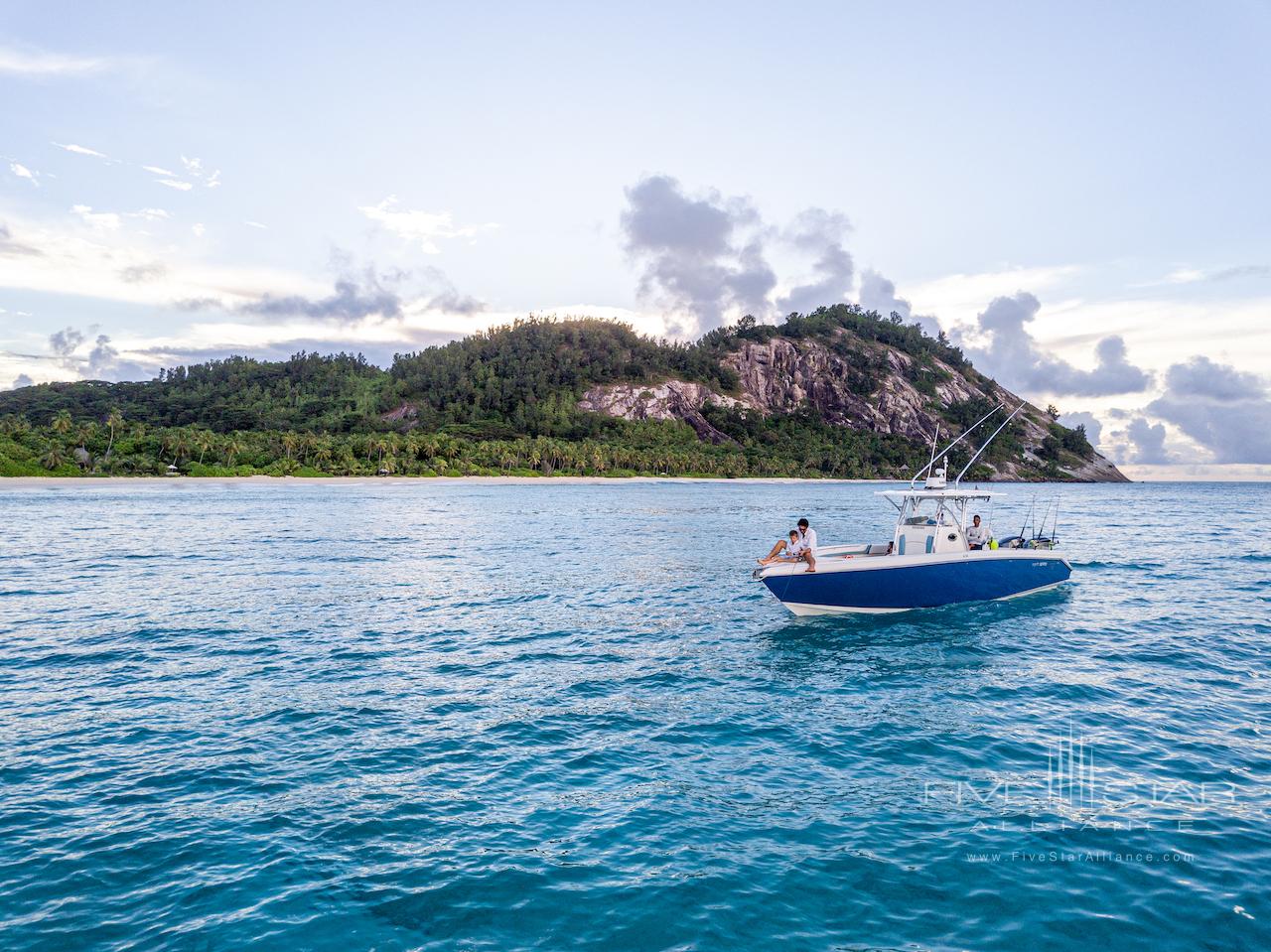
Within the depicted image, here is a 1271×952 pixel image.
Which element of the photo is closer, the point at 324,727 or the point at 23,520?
the point at 324,727

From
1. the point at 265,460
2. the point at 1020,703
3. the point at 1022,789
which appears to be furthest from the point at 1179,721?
the point at 265,460

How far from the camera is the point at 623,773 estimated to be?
12953 millimetres

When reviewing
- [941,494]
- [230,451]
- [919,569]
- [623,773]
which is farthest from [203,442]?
[623,773]

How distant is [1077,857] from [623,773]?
23.2 ft

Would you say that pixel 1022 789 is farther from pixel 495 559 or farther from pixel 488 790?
pixel 495 559

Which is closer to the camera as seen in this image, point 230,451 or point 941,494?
point 941,494

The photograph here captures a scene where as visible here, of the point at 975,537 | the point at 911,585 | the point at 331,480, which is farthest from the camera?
the point at 331,480

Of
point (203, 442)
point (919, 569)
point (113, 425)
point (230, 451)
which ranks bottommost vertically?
point (919, 569)

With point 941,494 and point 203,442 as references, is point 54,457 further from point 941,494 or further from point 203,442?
→ point 941,494

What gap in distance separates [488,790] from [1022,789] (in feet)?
30.3

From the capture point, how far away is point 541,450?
18300 cm

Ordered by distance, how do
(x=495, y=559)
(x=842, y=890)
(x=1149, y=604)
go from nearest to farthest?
(x=842, y=890) < (x=1149, y=604) < (x=495, y=559)

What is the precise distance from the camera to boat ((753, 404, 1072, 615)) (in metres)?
25.1

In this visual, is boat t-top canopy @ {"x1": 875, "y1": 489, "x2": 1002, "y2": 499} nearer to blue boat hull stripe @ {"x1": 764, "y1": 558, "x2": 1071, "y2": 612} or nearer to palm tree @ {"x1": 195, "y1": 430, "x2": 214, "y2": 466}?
blue boat hull stripe @ {"x1": 764, "y1": 558, "x2": 1071, "y2": 612}
